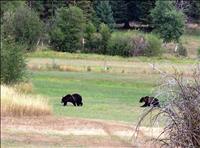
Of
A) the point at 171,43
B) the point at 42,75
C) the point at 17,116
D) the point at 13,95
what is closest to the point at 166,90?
the point at 17,116

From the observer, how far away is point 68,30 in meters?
90.9

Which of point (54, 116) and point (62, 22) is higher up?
point (54, 116)

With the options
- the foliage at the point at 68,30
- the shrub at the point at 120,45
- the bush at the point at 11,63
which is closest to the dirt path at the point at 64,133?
the bush at the point at 11,63

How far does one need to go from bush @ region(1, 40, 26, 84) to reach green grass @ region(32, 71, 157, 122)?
152 cm

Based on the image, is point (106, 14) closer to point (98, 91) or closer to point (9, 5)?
point (9, 5)

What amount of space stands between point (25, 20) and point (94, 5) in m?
22.6

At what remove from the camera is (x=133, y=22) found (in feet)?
361

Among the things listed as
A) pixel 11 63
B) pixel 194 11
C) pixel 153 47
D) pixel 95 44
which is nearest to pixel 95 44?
pixel 95 44

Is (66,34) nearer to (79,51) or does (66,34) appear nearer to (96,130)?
(79,51)

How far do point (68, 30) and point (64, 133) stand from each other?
6965 centimetres

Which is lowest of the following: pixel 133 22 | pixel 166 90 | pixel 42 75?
pixel 133 22

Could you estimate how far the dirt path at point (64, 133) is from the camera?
19578 millimetres

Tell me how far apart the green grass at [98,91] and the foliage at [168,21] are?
3497 centimetres

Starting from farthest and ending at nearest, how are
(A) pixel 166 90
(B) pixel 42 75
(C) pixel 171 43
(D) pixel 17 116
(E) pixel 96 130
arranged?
(C) pixel 171 43
(B) pixel 42 75
(D) pixel 17 116
(E) pixel 96 130
(A) pixel 166 90
